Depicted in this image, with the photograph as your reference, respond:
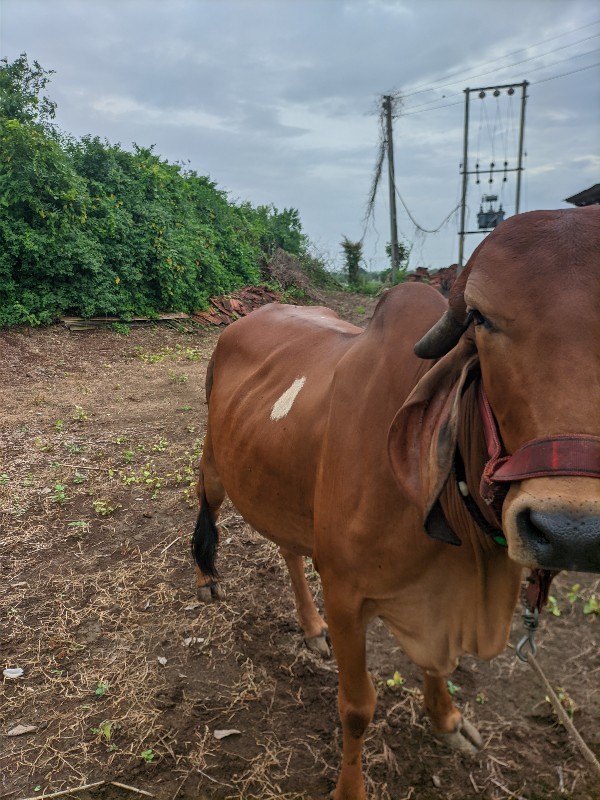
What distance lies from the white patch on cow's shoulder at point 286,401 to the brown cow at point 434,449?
10 millimetres

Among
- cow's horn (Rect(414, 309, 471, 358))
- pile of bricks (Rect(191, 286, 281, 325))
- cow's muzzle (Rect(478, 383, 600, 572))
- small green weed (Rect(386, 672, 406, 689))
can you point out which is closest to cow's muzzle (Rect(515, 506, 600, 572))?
cow's muzzle (Rect(478, 383, 600, 572))

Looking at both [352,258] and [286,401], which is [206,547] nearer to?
[286,401]

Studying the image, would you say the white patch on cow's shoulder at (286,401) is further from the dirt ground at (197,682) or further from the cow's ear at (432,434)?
the dirt ground at (197,682)

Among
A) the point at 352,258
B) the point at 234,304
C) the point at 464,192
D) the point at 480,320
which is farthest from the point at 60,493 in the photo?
the point at 352,258

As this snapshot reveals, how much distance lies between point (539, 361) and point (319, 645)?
7.75 ft

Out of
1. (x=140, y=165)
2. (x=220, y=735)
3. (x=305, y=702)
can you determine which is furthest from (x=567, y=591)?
(x=140, y=165)

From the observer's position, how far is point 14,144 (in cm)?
1033

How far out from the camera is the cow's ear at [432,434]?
138cm

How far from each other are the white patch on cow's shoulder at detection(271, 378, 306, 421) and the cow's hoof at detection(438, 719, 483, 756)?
1569 mm

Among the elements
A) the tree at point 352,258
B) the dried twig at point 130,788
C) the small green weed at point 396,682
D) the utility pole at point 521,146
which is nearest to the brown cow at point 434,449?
the small green weed at point 396,682

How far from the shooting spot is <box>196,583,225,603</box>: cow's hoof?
11.2 ft

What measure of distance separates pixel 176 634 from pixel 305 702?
0.87 metres

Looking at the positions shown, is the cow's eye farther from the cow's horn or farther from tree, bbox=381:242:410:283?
tree, bbox=381:242:410:283

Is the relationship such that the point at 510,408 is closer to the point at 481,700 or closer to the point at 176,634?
the point at 481,700
